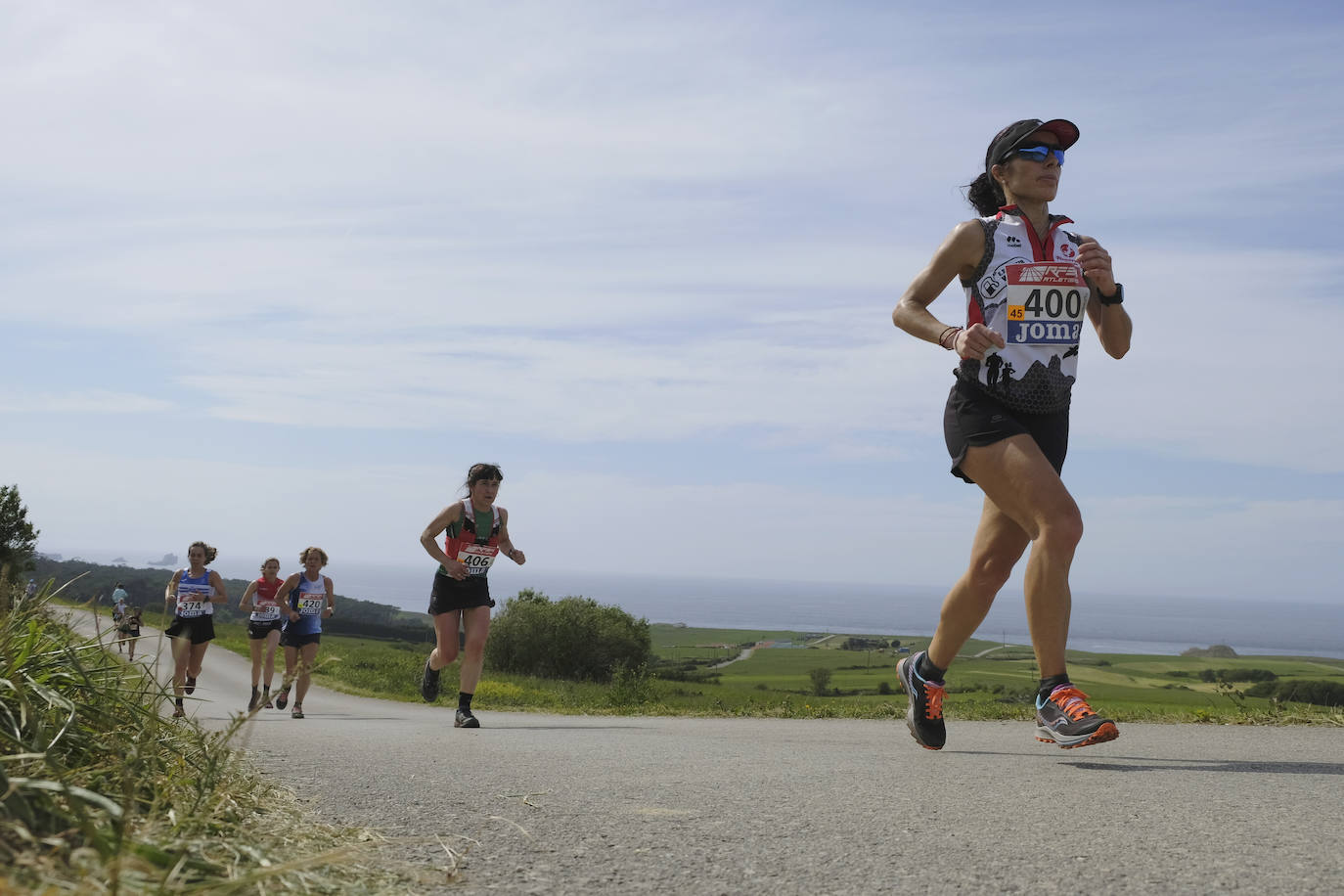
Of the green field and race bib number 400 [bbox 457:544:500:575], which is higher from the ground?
race bib number 400 [bbox 457:544:500:575]

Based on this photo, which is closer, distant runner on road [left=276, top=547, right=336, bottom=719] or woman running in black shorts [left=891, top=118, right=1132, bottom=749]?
woman running in black shorts [left=891, top=118, right=1132, bottom=749]

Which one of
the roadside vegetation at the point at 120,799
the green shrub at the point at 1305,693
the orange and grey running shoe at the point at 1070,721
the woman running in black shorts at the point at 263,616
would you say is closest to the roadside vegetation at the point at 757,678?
the green shrub at the point at 1305,693

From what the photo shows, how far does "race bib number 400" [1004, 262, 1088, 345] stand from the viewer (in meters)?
4.91

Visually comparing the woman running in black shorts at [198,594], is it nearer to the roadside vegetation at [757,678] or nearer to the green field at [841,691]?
the green field at [841,691]

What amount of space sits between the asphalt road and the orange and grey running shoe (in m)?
0.12

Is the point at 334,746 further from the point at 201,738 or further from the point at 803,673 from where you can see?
the point at 803,673

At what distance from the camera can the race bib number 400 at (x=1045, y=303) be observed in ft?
16.1

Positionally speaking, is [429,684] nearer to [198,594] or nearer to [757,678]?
[198,594]

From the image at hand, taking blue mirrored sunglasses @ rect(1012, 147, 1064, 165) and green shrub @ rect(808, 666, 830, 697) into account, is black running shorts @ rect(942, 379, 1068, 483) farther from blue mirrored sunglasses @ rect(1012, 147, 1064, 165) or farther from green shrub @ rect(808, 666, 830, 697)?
green shrub @ rect(808, 666, 830, 697)

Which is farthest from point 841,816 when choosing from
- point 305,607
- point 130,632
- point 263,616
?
point 263,616

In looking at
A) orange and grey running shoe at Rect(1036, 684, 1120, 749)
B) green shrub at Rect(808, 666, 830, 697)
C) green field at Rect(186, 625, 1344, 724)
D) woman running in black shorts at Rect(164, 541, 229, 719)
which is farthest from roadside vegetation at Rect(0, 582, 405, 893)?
green shrub at Rect(808, 666, 830, 697)

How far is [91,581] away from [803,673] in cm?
4211

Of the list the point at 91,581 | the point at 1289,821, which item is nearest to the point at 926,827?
the point at 1289,821

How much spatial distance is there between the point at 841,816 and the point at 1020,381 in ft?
7.83
